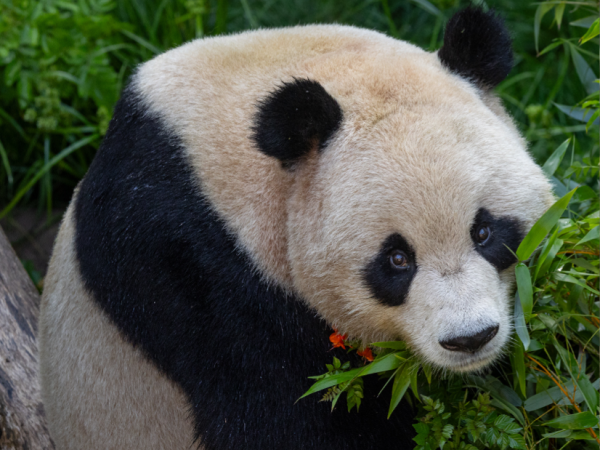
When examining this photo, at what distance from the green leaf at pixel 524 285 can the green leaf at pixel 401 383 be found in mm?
411

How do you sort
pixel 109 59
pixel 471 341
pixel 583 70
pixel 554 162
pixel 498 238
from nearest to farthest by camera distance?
pixel 471 341, pixel 498 238, pixel 554 162, pixel 583 70, pixel 109 59

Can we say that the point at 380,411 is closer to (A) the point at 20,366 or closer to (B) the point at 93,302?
(B) the point at 93,302

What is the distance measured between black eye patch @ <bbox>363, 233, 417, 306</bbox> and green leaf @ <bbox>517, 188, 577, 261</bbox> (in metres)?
0.34

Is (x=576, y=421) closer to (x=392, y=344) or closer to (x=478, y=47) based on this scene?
(x=392, y=344)

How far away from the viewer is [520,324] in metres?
2.04

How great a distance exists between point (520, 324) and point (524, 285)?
144mm

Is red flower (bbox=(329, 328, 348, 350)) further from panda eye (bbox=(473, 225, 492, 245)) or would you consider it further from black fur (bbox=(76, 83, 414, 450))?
panda eye (bbox=(473, 225, 492, 245))

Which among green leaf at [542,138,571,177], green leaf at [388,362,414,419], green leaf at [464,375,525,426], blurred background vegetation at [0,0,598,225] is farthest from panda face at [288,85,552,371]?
blurred background vegetation at [0,0,598,225]

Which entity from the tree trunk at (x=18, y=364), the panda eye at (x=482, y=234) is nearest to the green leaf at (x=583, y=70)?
the panda eye at (x=482, y=234)

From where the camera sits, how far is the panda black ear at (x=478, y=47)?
2.18 metres

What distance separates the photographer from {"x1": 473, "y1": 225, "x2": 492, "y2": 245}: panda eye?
1995 millimetres

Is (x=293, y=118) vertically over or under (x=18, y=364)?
over

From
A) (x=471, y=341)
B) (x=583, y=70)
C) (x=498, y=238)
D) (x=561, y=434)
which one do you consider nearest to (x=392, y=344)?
(x=471, y=341)

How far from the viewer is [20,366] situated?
3.03 metres
